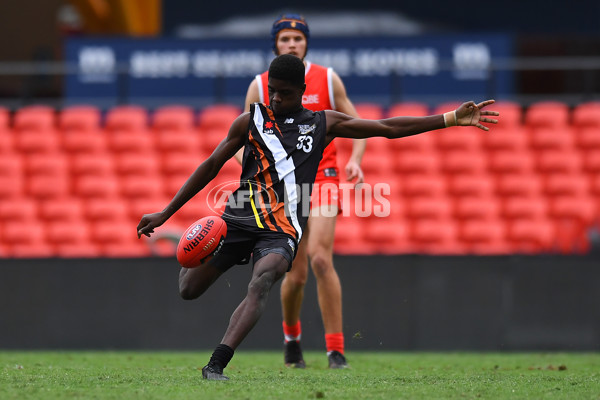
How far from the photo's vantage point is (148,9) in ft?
60.7

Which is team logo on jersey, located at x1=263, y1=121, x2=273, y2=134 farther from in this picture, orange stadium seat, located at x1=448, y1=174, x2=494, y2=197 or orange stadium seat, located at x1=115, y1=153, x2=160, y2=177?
orange stadium seat, located at x1=115, y1=153, x2=160, y2=177

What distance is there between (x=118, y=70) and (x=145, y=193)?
230 centimetres

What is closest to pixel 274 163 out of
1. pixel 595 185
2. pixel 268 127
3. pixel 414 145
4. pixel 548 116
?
pixel 268 127

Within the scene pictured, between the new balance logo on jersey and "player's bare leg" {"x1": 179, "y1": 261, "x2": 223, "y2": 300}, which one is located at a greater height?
the new balance logo on jersey

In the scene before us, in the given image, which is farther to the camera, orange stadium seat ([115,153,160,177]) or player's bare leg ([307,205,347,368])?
orange stadium seat ([115,153,160,177])

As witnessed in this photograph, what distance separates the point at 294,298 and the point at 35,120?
25.6 feet

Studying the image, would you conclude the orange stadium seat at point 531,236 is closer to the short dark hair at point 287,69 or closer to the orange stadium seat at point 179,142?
the orange stadium seat at point 179,142

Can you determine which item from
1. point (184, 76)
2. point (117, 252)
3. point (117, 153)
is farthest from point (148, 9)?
point (117, 252)

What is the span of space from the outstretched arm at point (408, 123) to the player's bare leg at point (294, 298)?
1286 mm

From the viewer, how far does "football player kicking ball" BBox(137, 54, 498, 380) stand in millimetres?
5676

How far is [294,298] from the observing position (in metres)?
7.00

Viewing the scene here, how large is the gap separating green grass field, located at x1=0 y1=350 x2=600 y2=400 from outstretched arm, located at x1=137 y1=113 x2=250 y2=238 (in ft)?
2.94

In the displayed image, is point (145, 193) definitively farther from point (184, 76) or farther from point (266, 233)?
point (266, 233)

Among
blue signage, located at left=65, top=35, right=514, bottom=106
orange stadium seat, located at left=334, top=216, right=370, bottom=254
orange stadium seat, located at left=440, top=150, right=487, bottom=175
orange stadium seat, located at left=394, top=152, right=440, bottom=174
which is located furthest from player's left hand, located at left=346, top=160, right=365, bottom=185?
blue signage, located at left=65, top=35, right=514, bottom=106
